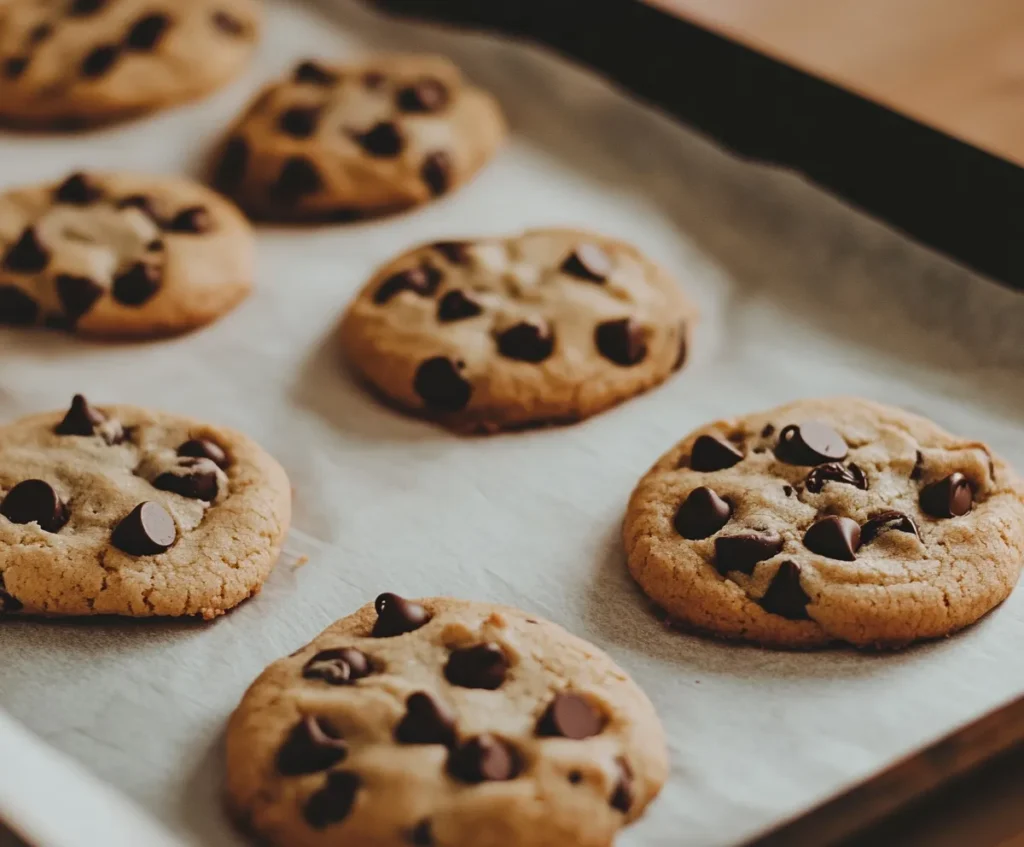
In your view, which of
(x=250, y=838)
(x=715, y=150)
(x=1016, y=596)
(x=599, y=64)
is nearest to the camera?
(x=250, y=838)

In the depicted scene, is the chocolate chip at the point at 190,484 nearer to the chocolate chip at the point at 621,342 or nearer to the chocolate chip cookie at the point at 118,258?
the chocolate chip cookie at the point at 118,258

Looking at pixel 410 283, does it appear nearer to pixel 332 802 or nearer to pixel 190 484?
pixel 190 484

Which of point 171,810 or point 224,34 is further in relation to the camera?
point 224,34

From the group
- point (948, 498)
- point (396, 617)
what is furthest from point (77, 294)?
point (948, 498)

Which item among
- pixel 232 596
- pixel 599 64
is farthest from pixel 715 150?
pixel 232 596

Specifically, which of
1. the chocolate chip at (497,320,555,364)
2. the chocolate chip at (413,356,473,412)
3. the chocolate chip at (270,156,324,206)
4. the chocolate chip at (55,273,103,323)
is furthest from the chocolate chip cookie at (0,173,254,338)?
the chocolate chip at (497,320,555,364)

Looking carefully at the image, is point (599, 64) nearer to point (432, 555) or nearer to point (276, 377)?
point (276, 377)

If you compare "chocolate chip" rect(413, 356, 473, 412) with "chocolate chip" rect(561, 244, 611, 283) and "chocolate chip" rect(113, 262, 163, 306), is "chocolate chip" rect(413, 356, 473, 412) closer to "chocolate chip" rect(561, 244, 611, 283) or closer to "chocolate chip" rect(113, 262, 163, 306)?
"chocolate chip" rect(561, 244, 611, 283)
